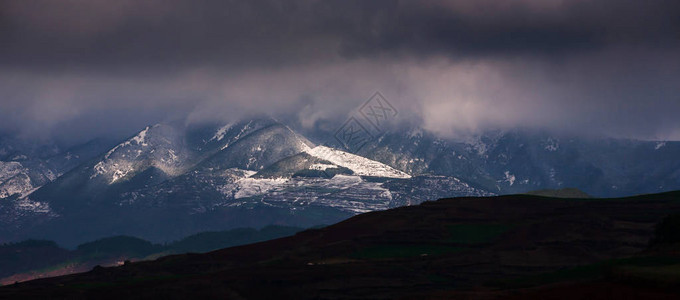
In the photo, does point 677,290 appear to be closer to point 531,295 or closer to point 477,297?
point 531,295

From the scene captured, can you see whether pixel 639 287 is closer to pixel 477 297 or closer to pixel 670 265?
pixel 670 265

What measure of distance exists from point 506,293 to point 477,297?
18.0 feet

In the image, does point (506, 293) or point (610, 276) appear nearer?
point (610, 276)

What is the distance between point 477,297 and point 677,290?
4431 cm

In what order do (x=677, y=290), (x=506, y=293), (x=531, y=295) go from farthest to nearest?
(x=506, y=293)
(x=531, y=295)
(x=677, y=290)

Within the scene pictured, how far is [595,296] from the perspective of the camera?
169 meters

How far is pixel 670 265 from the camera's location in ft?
625

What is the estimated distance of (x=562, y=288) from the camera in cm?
18512

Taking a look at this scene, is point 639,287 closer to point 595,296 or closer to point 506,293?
point 595,296

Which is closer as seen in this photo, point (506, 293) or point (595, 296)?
point (595, 296)

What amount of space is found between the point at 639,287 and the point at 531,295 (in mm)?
20161

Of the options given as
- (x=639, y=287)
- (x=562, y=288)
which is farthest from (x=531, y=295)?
(x=639, y=287)


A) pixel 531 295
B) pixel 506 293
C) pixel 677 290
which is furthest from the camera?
pixel 506 293

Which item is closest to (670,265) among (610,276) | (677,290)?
(610,276)
